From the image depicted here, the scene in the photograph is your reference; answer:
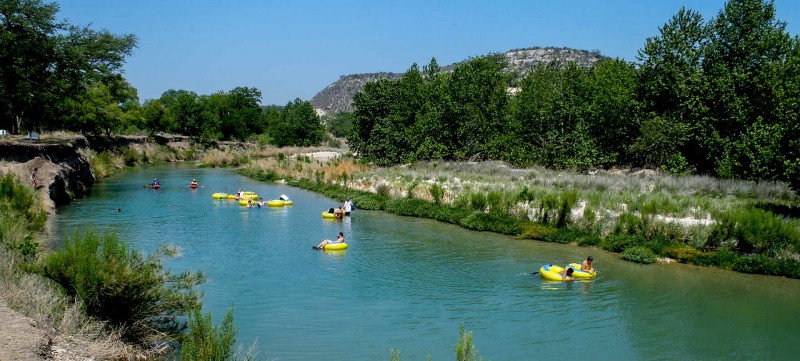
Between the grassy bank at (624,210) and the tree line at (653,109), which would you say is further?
the tree line at (653,109)

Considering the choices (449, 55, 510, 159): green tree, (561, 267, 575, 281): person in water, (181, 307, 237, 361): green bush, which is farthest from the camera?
(449, 55, 510, 159): green tree

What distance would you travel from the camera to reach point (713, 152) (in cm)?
3803

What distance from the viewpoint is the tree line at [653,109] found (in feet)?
118

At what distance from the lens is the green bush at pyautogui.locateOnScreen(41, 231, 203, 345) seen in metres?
11.5

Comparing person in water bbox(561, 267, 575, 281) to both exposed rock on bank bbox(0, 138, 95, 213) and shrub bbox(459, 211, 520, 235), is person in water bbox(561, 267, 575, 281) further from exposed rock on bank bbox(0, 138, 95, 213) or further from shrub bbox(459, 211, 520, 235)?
exposed rock on bank bbox(0, 138, 95, 213)

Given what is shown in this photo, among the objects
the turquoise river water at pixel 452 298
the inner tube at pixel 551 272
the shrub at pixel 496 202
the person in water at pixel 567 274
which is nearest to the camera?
the turquoise river water at pixel 452 298

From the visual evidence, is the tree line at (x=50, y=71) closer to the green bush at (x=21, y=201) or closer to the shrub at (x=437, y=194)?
the green bush at (x=21, y=201)

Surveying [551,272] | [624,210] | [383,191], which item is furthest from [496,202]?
[551,272]

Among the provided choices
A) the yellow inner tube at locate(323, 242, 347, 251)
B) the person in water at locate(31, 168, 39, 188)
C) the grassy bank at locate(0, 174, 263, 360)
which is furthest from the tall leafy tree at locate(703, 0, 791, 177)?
the person in water at locate(31, 168, 39, 188)

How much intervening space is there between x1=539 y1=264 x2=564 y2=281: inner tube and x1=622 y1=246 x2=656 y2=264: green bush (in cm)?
403

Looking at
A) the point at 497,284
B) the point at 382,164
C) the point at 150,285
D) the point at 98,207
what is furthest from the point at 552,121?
the point at 150,285

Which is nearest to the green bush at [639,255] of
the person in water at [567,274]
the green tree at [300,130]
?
the person in water at [567,274]

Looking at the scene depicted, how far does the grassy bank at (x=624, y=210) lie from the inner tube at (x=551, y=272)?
4.28m

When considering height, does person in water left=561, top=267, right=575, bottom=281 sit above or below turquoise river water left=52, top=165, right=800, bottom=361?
above
